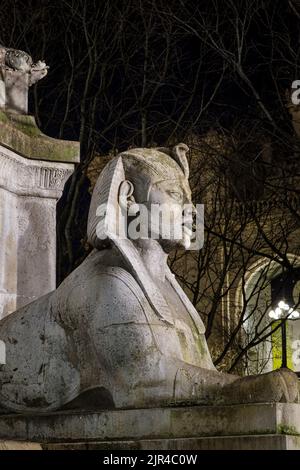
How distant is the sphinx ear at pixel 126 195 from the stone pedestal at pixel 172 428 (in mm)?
1347

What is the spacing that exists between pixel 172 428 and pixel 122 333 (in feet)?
2.17

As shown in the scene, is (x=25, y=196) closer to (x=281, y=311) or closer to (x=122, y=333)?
(x=122, y=333)

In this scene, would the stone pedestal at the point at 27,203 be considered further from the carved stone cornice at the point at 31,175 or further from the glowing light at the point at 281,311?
the glowing light at the point at 281,311

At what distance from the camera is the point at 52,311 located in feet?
23.8

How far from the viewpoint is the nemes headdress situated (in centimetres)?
714

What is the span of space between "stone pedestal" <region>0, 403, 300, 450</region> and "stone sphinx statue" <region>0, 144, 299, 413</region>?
0.11 metres

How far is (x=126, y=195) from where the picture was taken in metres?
7.40

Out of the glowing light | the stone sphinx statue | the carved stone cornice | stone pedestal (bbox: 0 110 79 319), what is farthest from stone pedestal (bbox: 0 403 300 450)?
the glowing light

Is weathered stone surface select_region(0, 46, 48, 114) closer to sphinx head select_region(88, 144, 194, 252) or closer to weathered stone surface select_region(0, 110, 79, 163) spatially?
weathered stone surface select_region(0, 110, 79, 163)

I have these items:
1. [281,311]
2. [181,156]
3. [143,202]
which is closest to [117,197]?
[143,202]

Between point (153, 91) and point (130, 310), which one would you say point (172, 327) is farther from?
point (153, 91)

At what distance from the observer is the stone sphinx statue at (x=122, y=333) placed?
21.9 ft

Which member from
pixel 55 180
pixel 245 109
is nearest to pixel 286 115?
pixel 245 109

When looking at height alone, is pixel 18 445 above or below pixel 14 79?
below
